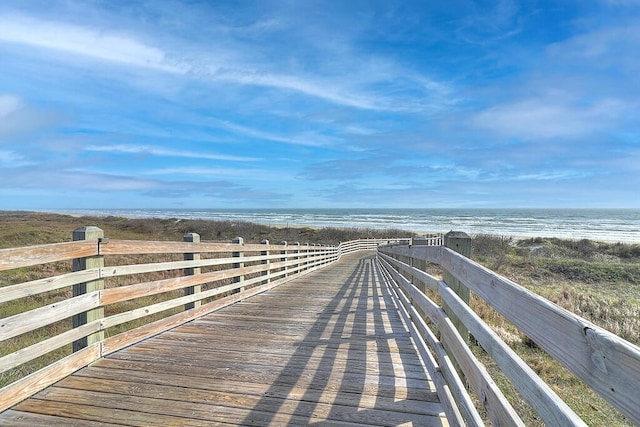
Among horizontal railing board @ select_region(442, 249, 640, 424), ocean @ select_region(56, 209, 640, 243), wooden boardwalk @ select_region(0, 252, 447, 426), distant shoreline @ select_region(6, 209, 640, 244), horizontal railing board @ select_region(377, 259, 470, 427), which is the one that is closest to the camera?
horizontal railing board @ select_region(442, 249, 640, 424)

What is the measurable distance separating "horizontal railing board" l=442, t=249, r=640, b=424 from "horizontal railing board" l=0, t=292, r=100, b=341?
10.1 feet

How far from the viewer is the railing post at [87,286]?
3.39 m

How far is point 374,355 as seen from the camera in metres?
3.89

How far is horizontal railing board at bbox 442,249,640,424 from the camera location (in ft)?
2.99

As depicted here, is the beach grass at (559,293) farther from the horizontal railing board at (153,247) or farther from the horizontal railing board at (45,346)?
the horizontal railing board at (153,247)

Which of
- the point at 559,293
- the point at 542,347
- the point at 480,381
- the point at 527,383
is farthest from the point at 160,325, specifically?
the point at 559,293

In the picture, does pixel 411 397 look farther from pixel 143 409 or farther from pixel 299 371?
pixel 143 409

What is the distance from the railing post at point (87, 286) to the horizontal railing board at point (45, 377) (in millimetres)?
76

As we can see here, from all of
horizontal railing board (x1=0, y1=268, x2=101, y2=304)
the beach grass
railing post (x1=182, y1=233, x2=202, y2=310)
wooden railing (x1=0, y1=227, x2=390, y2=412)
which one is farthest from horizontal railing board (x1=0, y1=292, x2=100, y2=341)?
railing post (x1=182, y1=233, x2=202, y2=310)

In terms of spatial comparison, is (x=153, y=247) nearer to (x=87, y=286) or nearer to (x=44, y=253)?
(x=87, y=286)

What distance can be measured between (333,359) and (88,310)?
2.29 metres

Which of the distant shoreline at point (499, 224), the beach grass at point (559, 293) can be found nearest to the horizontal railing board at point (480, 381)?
the beach grass at point (559, 293)

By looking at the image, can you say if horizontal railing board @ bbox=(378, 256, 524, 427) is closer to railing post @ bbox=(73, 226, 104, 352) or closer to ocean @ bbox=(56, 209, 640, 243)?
railing post @ bbox=(73, 226, 104, 352)

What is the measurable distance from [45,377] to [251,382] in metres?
1.56
